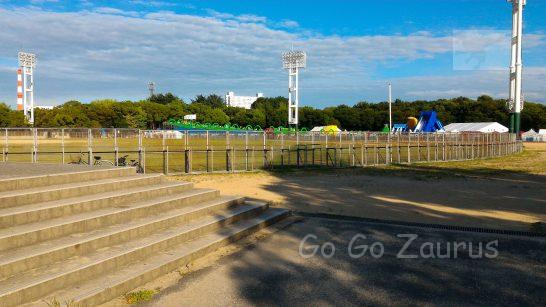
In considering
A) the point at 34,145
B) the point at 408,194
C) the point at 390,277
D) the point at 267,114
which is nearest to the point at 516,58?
the point at 408,194

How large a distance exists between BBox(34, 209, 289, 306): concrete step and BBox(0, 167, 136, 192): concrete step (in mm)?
2403

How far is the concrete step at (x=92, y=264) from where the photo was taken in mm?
4785

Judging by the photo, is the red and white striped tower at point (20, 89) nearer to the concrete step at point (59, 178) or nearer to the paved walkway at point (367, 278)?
the concrete step at point (59, 178)

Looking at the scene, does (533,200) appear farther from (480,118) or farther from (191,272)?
(480,118)

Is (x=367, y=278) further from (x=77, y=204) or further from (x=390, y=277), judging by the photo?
(x=77, y=204)

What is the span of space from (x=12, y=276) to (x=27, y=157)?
21.6 m

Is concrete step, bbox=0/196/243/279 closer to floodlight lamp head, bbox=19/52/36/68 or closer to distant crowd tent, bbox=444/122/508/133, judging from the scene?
distant crowd tent, bbox=444/122/508/133

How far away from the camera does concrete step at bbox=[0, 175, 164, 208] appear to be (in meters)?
6.57

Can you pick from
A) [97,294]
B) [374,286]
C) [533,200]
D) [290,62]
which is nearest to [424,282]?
[374,286]

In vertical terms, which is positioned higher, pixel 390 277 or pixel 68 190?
pixel 68 190

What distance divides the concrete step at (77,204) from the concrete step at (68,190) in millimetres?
99

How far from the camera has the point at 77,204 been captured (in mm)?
6934

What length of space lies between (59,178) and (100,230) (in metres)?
1.77

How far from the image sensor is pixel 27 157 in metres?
24.2
